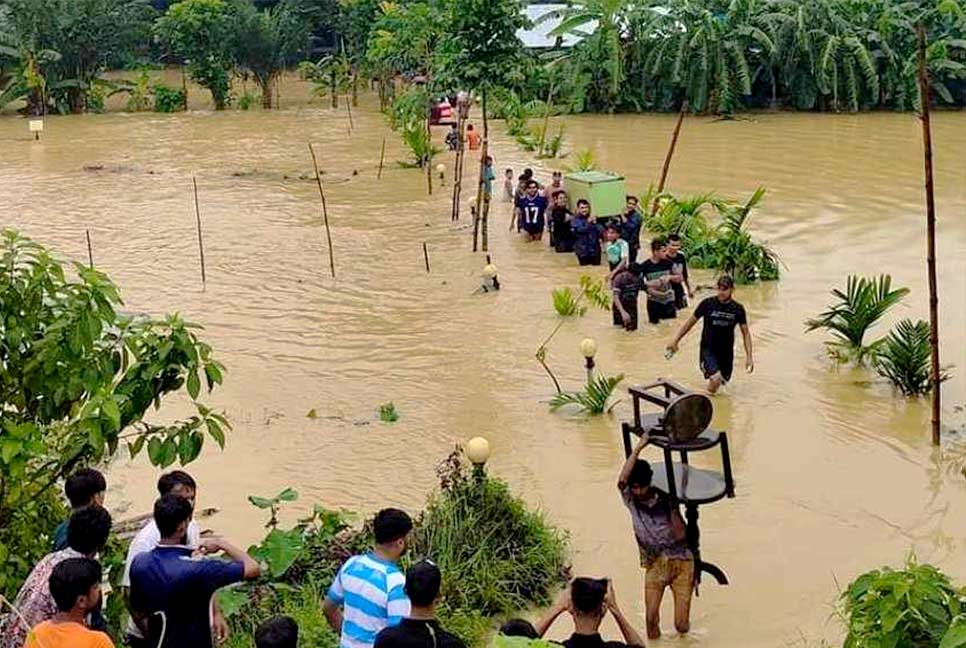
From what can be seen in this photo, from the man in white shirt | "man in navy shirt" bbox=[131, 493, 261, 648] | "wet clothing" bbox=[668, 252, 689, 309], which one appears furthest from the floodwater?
"man in navy shirt" bbox=[131, 493, 261, 648]

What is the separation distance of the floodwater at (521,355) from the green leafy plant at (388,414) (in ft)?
0.39

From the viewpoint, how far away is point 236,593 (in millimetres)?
5910

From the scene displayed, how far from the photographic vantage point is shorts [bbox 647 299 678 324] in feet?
39.9

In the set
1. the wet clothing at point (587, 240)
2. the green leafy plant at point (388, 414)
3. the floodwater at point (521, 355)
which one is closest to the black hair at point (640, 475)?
the floodwater at point (521, 355)

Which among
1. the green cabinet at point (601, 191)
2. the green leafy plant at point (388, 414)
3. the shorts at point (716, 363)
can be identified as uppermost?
the green cabinet at point (601, 191)

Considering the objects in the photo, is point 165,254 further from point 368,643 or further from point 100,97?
point 100,97

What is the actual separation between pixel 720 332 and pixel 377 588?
5.98 metres

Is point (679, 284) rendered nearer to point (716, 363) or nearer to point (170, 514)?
point (716, 363)

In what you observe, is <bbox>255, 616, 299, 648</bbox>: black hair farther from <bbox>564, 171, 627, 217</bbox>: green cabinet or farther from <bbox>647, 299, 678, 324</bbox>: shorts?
<bbox>564, 171, 627, 217</bbox>: green cabinet

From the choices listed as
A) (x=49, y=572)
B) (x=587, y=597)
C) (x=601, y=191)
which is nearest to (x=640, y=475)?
(x=587, y=597)

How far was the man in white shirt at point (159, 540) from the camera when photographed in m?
4.62

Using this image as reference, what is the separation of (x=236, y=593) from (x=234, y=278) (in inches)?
373

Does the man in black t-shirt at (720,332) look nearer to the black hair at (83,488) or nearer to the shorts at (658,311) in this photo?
the shorts at (658,311)

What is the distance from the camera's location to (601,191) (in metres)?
15.5
